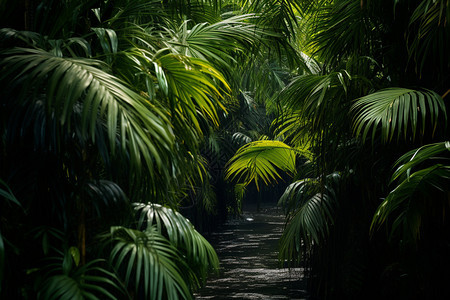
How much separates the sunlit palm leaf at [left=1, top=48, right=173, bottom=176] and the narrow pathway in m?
2.76

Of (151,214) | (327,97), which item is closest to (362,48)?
(327,97)

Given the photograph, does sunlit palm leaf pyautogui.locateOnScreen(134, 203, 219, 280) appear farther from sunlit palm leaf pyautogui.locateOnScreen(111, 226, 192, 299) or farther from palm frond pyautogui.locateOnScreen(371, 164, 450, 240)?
palm frond pyautogui.locateOnScreen(371, 164, 450, 240)

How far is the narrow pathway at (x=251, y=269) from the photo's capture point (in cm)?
569

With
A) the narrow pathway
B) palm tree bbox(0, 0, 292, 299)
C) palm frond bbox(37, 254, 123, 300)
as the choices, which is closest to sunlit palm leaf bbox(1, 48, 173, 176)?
palm tree bbox(0, 0, 292, 299)

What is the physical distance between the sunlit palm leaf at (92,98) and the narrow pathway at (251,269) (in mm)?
2763

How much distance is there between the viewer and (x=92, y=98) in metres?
1.99

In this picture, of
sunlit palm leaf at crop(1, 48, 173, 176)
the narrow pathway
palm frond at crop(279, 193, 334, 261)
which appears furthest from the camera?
the narrow pathway

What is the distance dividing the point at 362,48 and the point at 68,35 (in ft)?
6.26

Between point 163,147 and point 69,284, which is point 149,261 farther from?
point 163,147

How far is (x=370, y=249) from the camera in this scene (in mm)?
4543

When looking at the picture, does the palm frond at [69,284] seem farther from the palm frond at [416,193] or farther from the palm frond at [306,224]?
the palm frond at [306,224]

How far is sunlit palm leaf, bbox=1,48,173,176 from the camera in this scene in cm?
195

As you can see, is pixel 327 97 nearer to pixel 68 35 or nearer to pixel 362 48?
pixel 362 48

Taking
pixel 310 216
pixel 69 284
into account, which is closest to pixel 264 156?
pixel 310 216
